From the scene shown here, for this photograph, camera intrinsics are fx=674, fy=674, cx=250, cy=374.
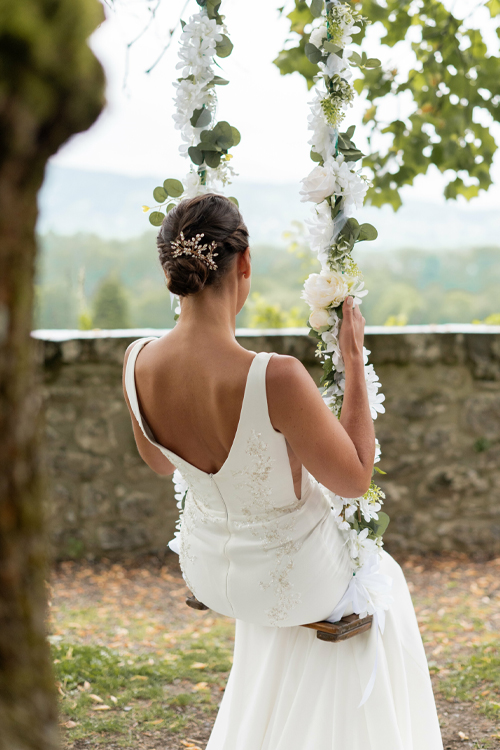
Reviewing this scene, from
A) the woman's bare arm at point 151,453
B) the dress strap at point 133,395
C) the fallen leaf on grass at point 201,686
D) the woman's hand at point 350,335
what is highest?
the woman's hand at point 350,335

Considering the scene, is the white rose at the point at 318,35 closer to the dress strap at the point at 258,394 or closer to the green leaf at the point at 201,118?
the green leaf at the point at 201,118

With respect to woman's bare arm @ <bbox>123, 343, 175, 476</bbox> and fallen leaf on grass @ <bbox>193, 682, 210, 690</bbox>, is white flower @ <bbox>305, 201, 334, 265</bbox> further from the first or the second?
fallen leaf on grass @ <bbox>193, 682, 210, 690</bbox>

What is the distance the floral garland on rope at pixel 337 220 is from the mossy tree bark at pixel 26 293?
1214mm

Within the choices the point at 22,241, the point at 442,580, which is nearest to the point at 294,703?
the point at 22,241

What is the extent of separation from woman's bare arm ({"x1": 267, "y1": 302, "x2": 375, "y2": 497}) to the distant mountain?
7.52 metres

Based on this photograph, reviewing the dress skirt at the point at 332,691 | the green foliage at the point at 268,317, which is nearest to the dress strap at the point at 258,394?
the dress skirt at the point at 332,691

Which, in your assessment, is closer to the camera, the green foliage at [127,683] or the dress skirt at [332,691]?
the dress skirt at [332,691]

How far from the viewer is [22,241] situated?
25.7 inches

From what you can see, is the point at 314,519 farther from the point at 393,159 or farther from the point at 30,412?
the point at 393,159

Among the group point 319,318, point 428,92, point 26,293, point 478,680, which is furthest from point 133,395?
point 428,92

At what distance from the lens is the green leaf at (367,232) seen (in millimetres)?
1873

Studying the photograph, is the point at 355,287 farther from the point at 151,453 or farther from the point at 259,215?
the point at 259,215

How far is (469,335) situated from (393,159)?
1.53 metres

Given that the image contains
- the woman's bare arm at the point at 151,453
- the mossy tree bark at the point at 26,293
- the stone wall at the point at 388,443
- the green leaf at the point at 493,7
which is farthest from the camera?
the stone wall at the point at 388,443
